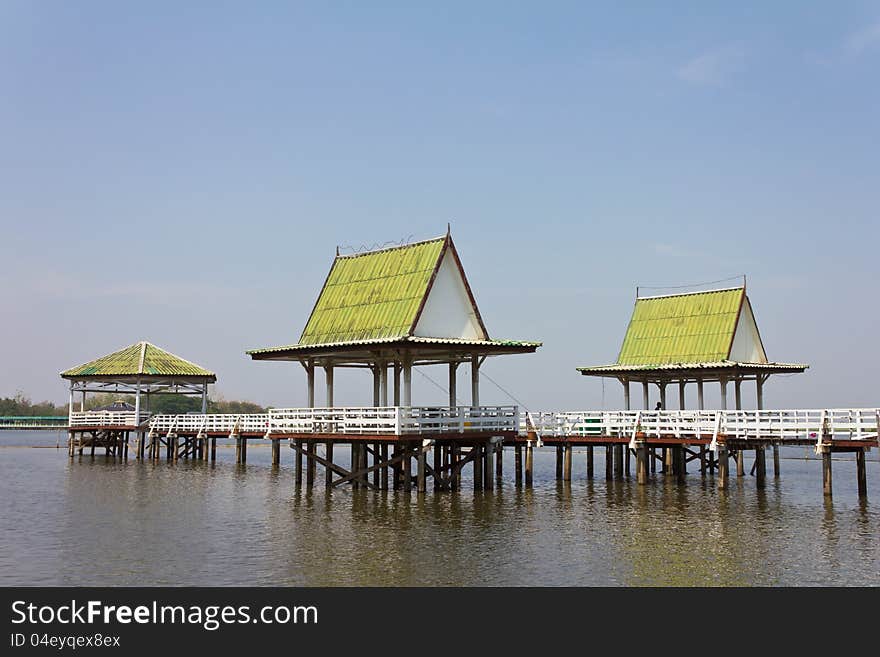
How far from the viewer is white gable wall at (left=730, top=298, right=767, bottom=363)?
38688 mm

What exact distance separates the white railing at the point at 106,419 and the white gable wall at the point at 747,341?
33350mm

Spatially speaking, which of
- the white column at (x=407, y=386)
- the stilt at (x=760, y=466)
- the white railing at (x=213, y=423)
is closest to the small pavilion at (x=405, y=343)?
the white column at (x=407, y=386)

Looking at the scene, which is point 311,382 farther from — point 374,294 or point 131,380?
point 131,380

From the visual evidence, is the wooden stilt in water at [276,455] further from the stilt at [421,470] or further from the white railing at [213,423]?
the stilt at [421,470]

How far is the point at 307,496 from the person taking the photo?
100ft

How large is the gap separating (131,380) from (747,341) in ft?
110

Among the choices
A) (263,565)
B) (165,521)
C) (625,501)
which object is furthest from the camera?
(625,501)

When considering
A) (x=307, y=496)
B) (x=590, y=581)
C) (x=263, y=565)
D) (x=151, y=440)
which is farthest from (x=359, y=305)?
(x=151, y=440)

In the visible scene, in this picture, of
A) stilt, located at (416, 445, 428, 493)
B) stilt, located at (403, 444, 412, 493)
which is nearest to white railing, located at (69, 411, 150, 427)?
stilt, located at (403, 444, 412, 493)

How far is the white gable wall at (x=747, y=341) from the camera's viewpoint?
3869cm

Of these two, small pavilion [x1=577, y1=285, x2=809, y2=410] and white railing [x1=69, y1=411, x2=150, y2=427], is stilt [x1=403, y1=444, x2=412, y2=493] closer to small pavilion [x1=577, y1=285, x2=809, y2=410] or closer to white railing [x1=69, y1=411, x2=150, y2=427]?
small pavilion [x1=577, y1=285, x2=809, y2=410]
